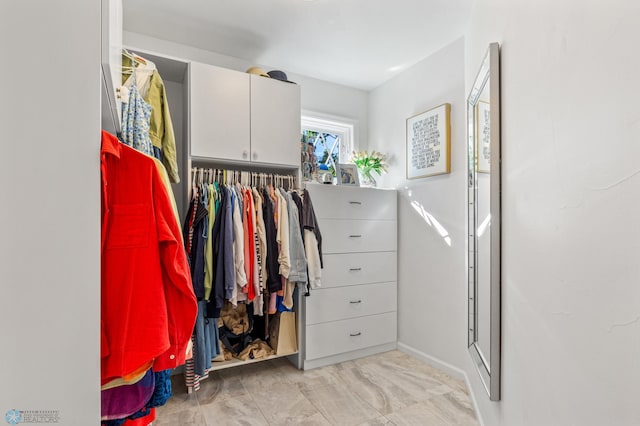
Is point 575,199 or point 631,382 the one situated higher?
point 575,199

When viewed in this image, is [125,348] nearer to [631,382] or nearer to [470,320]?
[631,382]

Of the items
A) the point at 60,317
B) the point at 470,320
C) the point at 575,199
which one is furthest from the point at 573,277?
the point at 470,320

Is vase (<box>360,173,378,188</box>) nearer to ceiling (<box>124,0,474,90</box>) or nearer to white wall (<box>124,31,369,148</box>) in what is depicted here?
white wall (<box>124,31,369,148</box>)

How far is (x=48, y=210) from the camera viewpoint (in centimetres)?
68

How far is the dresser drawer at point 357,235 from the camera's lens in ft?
8.96

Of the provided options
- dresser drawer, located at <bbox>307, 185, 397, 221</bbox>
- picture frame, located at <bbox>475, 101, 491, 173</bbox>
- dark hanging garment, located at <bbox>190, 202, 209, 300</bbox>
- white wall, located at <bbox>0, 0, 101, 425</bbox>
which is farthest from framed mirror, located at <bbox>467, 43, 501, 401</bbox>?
dark hanging garment, located at <bbox>190, 202, 209, 300</bbox>

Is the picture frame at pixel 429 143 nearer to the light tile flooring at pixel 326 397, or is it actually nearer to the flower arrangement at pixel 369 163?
the flower arrangement at pixel 369 163

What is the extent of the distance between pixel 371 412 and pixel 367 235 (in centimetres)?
137

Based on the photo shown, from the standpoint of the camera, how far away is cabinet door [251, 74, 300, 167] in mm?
2506

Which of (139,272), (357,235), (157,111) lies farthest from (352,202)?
(139,272)

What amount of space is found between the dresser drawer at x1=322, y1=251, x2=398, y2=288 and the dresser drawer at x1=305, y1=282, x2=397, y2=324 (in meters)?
0.05

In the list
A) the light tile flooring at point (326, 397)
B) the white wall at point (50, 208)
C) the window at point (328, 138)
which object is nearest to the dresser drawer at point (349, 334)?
the light tile flooring at point (326, 397)

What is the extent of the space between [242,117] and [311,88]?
3.50ft

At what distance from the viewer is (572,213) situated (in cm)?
80
